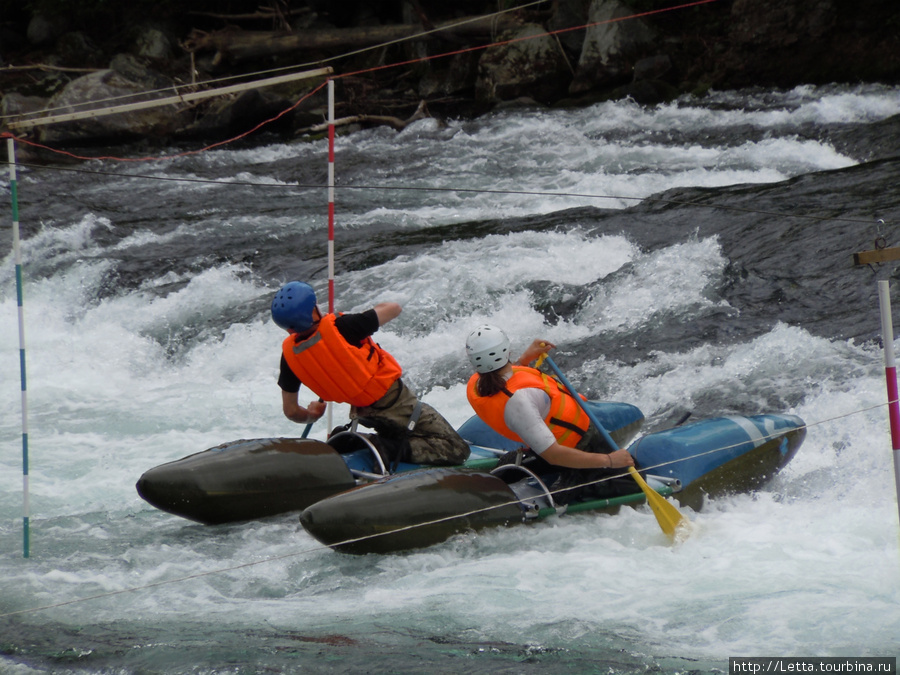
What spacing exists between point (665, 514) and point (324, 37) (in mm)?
12048

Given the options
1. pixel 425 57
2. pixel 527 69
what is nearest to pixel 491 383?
pixel 527 69

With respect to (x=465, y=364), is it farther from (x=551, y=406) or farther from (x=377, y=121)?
(x=377, y=121)

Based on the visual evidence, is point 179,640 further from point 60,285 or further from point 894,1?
point 894,1

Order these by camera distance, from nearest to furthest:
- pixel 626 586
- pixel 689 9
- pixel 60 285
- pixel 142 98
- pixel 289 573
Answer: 1. pixel 626 586
2. pixel 289 573
3. pixel 60 285
4. pixel 689 9
5. pixel 142 98

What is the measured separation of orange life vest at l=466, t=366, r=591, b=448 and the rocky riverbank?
6.93 m

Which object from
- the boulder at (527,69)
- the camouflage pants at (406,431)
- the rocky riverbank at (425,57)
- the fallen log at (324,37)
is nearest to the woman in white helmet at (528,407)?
the camouflage pants at (406,431)

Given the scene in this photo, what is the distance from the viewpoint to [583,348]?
21.8 feet

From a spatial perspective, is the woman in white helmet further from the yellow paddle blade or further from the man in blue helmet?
the man in blue helmet

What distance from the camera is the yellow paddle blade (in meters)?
3.95

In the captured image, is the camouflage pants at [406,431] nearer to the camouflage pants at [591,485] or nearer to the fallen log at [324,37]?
the camouflage pants at [591,485]

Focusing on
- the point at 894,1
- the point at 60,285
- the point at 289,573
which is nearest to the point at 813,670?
the point at 289,573

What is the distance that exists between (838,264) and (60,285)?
6.31m

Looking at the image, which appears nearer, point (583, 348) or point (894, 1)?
point (583, 348)

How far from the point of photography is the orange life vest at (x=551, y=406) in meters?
3.98
